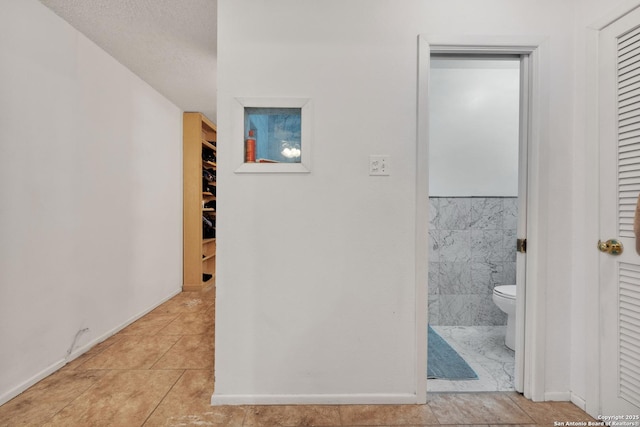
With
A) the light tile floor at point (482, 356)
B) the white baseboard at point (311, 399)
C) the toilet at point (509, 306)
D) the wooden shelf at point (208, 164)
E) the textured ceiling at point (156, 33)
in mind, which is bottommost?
the light tile floor at point (482, 356)

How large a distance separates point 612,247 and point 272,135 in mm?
1789

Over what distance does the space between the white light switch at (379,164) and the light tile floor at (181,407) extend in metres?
1.26

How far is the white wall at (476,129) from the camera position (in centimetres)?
271

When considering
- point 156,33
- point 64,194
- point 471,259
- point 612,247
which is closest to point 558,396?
point 612,247

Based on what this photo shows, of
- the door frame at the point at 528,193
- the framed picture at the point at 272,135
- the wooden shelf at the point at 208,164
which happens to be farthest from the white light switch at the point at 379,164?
the wooden shelf at the point at 208,164

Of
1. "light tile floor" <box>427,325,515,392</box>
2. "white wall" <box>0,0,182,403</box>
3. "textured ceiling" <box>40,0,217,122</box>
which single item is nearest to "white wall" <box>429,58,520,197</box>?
"light tile floor" <box>427,325,515,392</box>

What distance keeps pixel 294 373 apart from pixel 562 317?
151 centimetres

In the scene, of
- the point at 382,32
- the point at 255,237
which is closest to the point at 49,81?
the point at 255,237

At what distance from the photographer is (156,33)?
212 centimetres

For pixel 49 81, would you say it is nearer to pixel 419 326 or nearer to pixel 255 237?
pixel 255 237

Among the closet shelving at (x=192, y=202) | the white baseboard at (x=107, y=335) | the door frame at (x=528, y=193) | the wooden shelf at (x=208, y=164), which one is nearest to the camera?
the door frame at (x=528, y=193)

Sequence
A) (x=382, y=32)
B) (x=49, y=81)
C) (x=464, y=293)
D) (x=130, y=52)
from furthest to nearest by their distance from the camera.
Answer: (x=464, y=293), (x=130, y=52), (x=49, y=81), (x=382, y=32)

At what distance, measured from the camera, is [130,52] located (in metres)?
2.38

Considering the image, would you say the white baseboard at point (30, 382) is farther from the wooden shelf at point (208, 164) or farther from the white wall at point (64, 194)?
the wooden shelf at point (208, 164)
